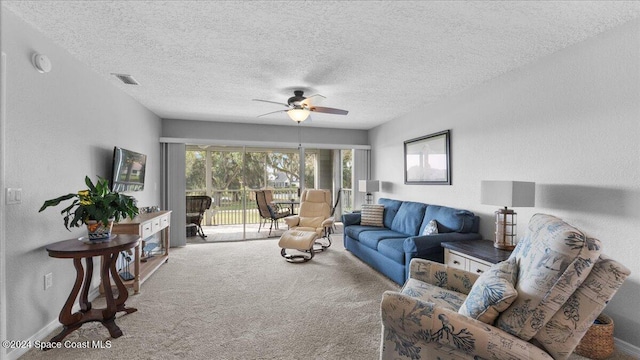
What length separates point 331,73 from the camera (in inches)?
123

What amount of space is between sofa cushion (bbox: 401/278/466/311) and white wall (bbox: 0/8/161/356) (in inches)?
108

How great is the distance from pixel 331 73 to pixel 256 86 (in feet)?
3.25

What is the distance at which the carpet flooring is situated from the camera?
6.93ft

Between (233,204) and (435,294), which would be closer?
(435,294)

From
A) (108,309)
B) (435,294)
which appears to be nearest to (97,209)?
(108,309)

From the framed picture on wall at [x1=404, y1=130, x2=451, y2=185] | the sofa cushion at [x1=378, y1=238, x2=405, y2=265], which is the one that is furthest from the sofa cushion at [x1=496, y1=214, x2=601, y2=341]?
the framed picture on wall at [x1=404, y1=130, x2=451, y2=185]

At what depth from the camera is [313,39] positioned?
93.3 inches

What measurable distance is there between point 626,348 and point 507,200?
4.18 feet

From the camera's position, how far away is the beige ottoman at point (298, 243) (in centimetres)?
415

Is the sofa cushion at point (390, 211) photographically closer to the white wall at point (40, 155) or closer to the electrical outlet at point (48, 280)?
the white wall at point (40, 155)

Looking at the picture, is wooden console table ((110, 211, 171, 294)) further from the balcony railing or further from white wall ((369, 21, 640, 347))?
white wall ((369, 21, 640, 347))

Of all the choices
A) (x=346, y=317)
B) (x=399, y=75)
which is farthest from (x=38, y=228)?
(x=399, y=75)

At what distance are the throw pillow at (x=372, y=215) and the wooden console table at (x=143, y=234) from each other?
303cm

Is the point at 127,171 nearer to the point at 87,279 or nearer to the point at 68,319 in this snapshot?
the point at 87,279
